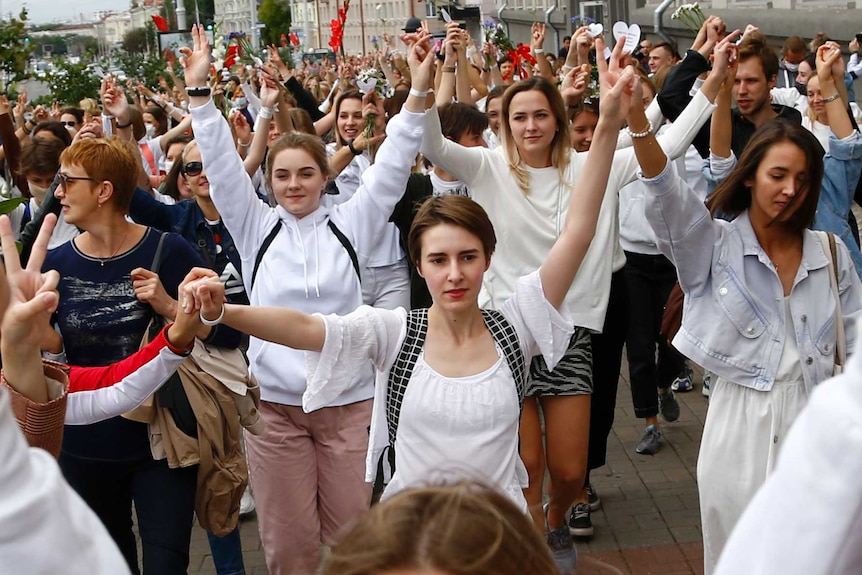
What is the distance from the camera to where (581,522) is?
5680mm

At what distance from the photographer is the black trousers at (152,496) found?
13.7ft

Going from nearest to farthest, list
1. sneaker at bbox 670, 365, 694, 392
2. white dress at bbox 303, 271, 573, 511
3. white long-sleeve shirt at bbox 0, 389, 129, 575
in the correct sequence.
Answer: white long-sleeve shirt at bbox 0, 389, 129, 575
white dress at bbox 303, 271, 573, 511
sneaker at bbox 670, 365, 694, 392

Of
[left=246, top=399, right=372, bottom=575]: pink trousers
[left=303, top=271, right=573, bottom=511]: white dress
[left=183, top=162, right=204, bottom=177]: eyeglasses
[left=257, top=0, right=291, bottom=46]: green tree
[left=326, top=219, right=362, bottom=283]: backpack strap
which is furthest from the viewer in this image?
[left=257, top=0, right=291, bottom=46]: green tree

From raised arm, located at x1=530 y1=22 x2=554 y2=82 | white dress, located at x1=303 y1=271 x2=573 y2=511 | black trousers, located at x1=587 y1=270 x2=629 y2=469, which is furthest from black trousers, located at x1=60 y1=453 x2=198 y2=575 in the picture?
raised arm, located at x1=530 y1=22 x2=554 y2=82

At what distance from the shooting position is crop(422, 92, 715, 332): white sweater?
4.93m

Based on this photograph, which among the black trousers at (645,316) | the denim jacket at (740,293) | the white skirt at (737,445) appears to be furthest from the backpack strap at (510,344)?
the black trousers at (645,316)

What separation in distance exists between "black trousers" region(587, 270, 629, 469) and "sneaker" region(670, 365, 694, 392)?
2.49 m

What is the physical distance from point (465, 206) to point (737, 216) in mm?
1005

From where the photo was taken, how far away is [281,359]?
15.2ft

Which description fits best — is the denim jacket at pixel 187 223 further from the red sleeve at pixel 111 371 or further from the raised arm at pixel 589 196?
the raised arm at pixel 589 196

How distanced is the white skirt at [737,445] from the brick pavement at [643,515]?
1095mm

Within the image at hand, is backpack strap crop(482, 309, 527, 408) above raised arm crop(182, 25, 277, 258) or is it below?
below

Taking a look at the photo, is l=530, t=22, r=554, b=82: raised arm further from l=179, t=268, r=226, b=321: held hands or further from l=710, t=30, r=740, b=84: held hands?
l=179, t=268, r=226, b=321: held hands

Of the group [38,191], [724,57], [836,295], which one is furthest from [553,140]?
[38,191]
